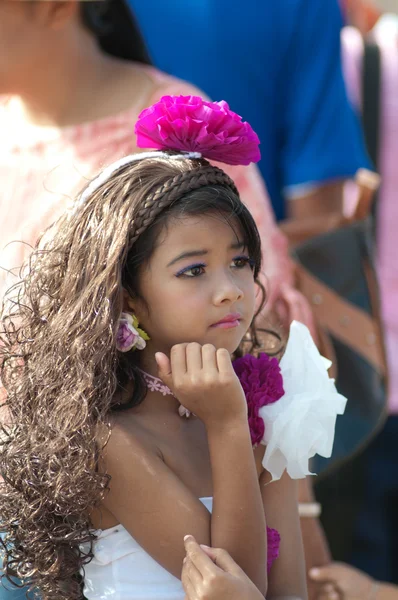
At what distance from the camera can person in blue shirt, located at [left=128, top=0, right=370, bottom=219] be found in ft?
11.7

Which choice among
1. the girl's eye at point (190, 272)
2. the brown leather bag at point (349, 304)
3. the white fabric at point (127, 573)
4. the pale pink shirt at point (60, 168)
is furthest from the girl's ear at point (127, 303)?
the brown leather bag at point (349, 304)

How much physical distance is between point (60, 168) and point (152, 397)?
92cm

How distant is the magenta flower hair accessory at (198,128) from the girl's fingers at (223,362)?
41 centimetres

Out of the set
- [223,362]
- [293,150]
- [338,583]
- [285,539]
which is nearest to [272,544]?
[285,539]

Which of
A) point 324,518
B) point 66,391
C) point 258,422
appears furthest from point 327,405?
point 324,518

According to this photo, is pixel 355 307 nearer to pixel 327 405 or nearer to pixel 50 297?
pixel 327 405

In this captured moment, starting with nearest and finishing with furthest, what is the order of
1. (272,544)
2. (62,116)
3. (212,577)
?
(212,577), (272,544), (62,116)

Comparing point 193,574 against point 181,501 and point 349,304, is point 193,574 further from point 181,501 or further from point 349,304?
point 349,304

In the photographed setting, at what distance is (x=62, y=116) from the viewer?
2.95 metres

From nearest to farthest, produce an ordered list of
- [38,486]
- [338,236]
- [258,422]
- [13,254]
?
[38,486], [258,422], [13,254], [338,236]

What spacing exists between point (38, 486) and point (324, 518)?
218 centimetres

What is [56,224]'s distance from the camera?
2221 mm

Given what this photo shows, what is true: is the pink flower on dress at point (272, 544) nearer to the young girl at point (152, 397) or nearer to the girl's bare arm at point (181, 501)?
the young girl at point (152, 397)

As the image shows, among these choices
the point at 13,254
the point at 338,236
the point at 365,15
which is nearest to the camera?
the point at 13,254
